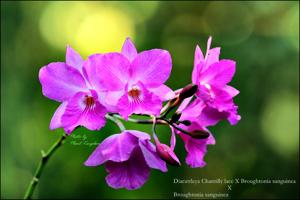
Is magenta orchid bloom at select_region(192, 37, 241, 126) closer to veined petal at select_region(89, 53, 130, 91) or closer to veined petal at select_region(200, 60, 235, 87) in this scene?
veined petal at select_region(200, 60, 235, 87)

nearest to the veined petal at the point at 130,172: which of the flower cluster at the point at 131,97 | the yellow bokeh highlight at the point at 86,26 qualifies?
Answer: the flower cluster at the point at 131,97

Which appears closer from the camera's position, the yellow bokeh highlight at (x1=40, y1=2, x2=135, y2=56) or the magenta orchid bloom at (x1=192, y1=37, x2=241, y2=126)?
the magenta orchid bloom at (x1=192, y1=37, x2=241, y2=126)

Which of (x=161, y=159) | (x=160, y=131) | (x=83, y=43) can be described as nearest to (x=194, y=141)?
(x=161, y=159)

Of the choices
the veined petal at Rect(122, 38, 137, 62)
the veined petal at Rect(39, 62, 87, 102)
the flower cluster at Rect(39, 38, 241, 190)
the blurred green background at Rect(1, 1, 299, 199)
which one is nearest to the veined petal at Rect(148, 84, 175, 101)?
the flower cluster at Rect(39, 38, 241, 190)

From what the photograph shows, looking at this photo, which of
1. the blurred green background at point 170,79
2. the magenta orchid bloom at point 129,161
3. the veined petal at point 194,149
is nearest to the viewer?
the magenta orchid bloom at point 129,161

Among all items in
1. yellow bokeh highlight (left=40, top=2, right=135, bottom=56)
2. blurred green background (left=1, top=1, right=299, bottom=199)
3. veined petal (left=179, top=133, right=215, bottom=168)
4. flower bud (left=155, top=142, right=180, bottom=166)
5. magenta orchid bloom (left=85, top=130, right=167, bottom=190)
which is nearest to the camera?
flower bud (left=155, top=142, right=180, bottom=166)

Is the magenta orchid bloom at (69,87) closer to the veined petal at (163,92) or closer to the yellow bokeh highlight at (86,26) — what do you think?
the veined petal at (163,92)

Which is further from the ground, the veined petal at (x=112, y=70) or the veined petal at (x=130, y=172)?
the veined petal at (x=112, y=70)

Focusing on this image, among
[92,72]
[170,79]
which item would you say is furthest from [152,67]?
[170,79]
